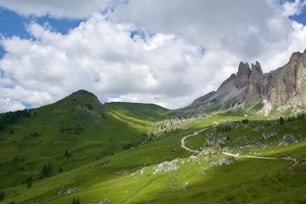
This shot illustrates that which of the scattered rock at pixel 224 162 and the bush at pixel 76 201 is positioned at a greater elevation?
the scattered rock at pixel 224 162

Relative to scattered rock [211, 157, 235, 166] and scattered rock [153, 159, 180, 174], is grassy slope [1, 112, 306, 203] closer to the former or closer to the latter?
scattered rock [211, 157, 235, 166]

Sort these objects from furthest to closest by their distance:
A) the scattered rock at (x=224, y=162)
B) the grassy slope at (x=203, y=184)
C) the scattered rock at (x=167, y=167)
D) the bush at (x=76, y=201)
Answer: the scattered rock at (x=167, y=167) → the scattered rock at (x=224, y=162) → the bush at (x=76, y=201) → the grassy slope at (x=203, y=184)

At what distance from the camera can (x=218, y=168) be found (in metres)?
133

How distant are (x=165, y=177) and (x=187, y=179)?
10.5 metres

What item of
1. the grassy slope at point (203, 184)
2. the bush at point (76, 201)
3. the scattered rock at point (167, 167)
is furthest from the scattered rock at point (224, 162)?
the bush at point (76, 201)

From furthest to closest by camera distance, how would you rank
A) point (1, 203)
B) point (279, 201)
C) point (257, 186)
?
point (1, 203) → point (257, 186) → point (279, 201)

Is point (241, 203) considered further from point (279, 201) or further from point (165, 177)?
point (165, 177)

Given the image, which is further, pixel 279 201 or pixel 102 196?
pixel 102 196

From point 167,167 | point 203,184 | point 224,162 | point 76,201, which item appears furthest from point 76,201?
point 224,162

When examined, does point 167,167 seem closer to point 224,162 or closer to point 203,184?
point 224,162

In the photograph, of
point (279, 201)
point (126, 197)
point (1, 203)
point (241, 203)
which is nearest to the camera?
point (279, 201)

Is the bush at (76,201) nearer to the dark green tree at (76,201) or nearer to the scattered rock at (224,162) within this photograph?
the dark green tree at (76,201)

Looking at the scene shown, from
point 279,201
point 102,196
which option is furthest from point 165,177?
point 279,201

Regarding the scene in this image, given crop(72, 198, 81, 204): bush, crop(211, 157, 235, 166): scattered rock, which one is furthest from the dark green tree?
crop(211, 157, 235, 166): scattered rock
